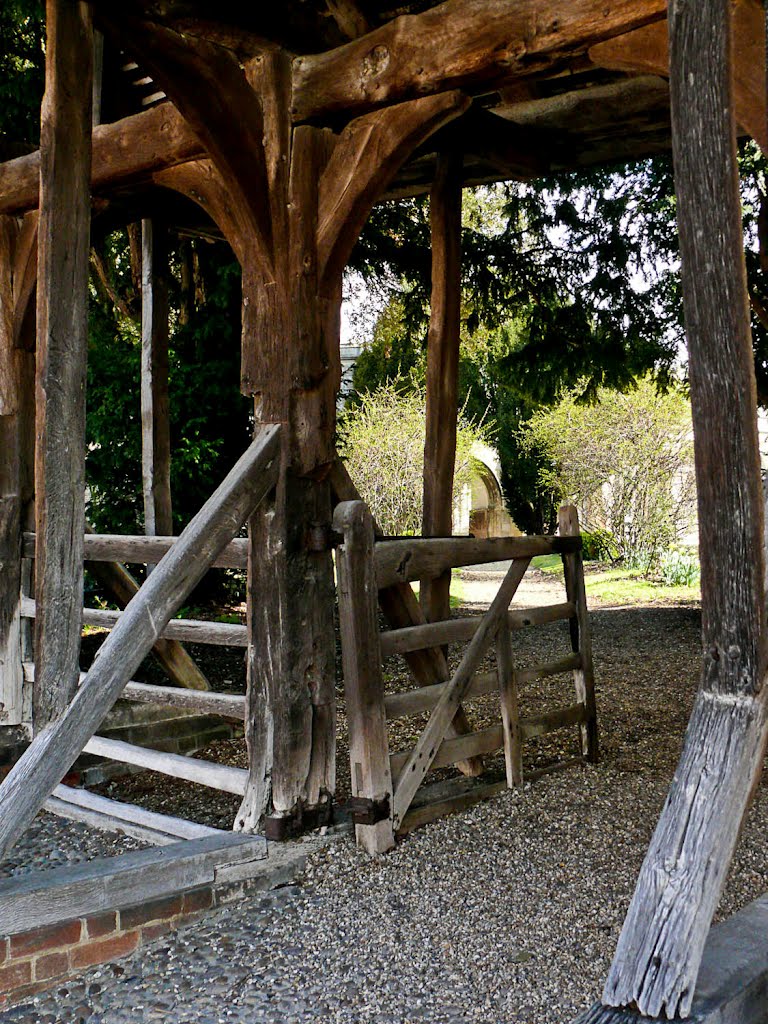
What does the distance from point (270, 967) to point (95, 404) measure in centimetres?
622

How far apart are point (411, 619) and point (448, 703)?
43 cm

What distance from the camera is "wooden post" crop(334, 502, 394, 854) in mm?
4188

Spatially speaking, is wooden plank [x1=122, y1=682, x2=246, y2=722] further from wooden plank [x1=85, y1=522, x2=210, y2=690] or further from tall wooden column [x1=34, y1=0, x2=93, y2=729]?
wooden plank [x1=85, y1=522, x2=210, y2=690]

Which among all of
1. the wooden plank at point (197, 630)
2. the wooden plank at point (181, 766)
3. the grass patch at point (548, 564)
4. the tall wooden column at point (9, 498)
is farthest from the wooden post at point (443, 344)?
the grass patch at point (548, 564)

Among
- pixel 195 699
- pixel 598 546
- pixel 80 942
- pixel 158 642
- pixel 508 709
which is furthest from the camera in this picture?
pixel 598 546

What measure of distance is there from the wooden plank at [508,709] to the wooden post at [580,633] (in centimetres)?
69

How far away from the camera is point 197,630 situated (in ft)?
16.1

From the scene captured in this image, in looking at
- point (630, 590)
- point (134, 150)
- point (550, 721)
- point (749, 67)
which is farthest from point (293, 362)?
point (630, 590)

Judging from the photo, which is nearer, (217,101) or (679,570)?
(217,101)

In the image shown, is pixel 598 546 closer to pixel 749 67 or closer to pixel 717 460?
pixel 749 67

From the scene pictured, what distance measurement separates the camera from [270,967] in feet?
10.9

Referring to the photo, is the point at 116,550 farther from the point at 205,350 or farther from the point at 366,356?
the point at 366,356

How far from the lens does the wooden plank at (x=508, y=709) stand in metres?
5.12

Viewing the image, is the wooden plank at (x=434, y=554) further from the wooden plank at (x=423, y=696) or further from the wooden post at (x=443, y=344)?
the wooden post at (x=443, y=344)
